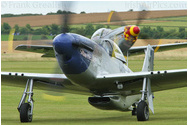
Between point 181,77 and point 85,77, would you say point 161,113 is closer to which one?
point 181,77

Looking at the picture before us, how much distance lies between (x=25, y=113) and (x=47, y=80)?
1720mm

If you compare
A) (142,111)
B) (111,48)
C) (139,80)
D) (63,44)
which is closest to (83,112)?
(111,48)

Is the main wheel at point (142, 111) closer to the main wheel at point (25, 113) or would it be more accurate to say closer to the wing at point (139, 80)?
the wing at point (139, 80)

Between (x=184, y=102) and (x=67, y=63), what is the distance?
9353 millimetres

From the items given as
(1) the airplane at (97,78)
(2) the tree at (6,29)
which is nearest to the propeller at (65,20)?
(1) the airplane at (97,78)

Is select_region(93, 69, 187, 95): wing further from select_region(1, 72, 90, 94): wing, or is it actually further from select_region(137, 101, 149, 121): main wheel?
select_region(1, 72, 90, 94): wing

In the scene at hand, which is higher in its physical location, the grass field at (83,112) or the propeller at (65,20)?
the propeller at (65,20)

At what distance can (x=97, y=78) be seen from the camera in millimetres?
15352

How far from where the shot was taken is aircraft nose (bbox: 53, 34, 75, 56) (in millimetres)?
13492

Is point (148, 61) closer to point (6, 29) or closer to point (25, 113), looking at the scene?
point (25, 113)

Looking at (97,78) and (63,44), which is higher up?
(63,44)

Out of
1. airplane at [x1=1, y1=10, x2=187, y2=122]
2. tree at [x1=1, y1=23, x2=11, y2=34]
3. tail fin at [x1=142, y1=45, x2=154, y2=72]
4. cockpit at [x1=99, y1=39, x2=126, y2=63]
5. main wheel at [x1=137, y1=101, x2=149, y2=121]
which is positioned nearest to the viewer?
airplane at [x1=1, y1=10, x2=187, y2=122]

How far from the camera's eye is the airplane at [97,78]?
14.0 meters

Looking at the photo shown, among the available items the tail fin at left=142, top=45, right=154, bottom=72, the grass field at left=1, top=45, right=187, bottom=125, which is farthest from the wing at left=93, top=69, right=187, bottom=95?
the tail fin at left=142, top=45, right=154, bottom=72
